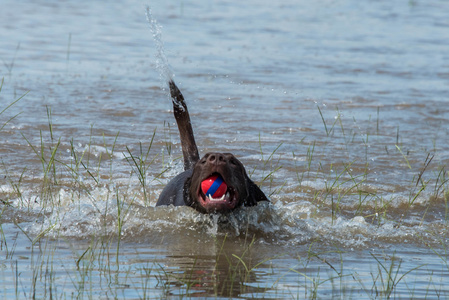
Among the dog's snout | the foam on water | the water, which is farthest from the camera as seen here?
the foam on water

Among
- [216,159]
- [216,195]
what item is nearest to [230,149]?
[216,195]

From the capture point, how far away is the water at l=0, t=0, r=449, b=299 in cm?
411

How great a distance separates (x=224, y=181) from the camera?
16.0 feet

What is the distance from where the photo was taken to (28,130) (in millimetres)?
8312

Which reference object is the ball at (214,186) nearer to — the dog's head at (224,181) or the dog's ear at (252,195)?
the dog's head at (224,181)

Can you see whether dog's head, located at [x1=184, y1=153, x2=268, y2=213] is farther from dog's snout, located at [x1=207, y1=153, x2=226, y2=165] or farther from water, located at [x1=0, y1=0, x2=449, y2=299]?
water, located at [x1=0, y1=0, x2=449, y2=299]

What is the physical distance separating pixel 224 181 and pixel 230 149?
3.27 meters

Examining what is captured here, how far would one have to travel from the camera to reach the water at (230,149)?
4109mm

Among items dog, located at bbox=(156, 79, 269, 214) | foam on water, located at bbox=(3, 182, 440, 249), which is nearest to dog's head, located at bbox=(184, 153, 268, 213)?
dog, located at bbox=(156, 79, 269, 214)

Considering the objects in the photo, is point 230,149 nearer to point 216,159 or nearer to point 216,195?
point 216,195

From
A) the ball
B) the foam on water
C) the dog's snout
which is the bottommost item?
the foam on water

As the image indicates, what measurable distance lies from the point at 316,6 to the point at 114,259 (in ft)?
60.3

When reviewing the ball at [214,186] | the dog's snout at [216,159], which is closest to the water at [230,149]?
the ball at [214,186]

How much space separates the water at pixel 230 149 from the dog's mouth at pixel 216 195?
0.22 meters
